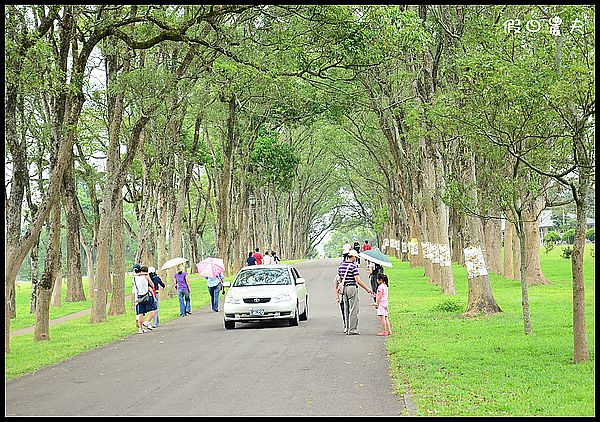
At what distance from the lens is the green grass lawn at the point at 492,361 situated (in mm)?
9461

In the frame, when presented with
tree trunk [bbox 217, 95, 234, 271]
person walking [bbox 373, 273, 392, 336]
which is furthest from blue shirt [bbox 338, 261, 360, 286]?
tree trunk [bbox 217, 95, 234, 271]

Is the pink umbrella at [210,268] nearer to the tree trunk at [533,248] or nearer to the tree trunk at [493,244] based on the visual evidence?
the tree trunk at [533,248]

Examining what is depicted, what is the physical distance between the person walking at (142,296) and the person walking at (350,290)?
534 centimetres

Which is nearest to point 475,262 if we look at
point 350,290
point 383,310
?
point 383,310

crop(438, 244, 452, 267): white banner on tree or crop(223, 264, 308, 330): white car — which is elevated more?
crop(438, 244, 452, 267): white banner on tree

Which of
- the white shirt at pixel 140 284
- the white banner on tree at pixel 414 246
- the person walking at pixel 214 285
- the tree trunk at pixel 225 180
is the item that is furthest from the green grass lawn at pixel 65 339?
the white banner on tree at pixel 414 246

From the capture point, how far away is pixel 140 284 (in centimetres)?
2055

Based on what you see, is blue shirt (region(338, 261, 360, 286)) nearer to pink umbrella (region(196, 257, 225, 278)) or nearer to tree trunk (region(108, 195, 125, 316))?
pink umbrella (region(196, 257, 225, 278))

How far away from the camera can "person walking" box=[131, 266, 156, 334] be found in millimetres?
20625

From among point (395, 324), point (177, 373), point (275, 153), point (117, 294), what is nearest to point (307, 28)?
point (395, 324)

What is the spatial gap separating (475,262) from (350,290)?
4146 millimetres

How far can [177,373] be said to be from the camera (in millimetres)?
13023

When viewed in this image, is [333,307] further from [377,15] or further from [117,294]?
[377,15]

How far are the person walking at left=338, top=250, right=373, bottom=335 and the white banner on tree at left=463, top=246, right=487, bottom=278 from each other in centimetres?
376
